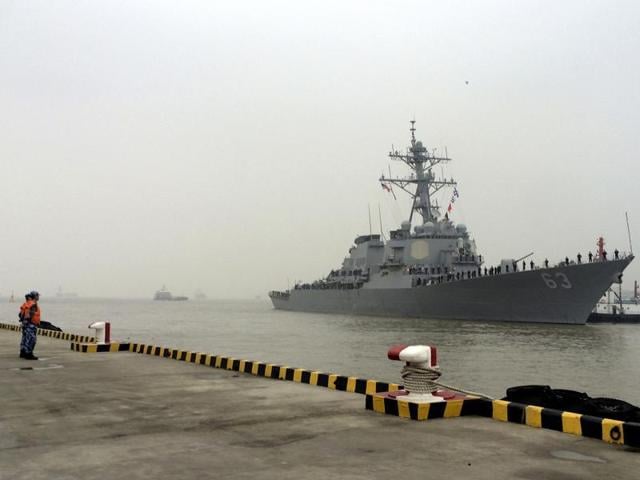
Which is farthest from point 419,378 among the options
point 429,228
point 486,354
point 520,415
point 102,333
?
point 429,228

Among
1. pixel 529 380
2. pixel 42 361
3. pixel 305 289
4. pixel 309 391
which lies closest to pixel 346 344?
pixel 529 380

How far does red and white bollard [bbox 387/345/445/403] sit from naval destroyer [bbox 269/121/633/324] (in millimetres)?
28185

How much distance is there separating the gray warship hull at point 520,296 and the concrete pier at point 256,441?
27.7m

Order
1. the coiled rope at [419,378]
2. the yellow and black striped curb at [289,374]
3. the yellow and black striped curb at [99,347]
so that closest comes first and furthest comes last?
the coiled rope at [419,378]
the yellow and black striped curb at [289,374]
the yellow and black striped curb at [99,347]

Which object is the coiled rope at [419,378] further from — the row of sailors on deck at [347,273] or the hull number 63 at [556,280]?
the row of sailors on deck at [347,273]

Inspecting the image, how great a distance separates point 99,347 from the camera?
13.3m

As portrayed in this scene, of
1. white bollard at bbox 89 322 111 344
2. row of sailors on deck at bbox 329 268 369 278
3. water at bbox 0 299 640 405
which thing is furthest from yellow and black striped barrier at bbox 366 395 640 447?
row of sailors on deck at bbox 329 268 369 278

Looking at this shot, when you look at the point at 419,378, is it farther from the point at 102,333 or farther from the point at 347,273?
the point at 347,273

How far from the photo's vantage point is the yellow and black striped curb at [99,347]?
43.0 ft

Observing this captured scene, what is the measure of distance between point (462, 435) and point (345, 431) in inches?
38.4

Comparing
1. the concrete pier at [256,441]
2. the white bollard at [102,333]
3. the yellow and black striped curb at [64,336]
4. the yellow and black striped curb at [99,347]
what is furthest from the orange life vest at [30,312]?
the yellow and black striped curb at [64,336]

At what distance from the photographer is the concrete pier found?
384cm

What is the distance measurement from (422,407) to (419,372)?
336mm

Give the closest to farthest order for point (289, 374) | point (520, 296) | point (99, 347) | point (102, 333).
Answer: point (289, 374), point (99, 347), point (102, 333), point (520, 296)
